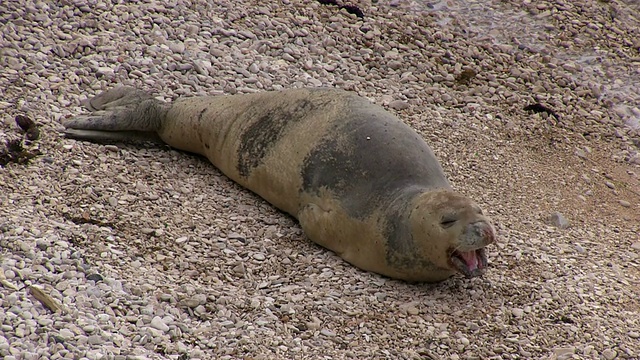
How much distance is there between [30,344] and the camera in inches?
163

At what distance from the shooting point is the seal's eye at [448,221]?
520 centimetres

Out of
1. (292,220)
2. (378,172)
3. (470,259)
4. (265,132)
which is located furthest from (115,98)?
(470,259)

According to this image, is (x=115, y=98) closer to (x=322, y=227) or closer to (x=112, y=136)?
(x=112, y=136)

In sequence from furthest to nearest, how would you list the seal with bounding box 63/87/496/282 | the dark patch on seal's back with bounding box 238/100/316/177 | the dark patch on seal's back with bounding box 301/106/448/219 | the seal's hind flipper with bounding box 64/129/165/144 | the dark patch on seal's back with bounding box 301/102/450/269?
1. the seal's hind flipper with bounding box 64/129/165/144
2. the dark patch on seal's back with bounding box 238/100/316/177
3. the dark patch on seal's back with bounding box 301/106/448/219
4. the dark patch on seal's back with bounding box 301/102/450/269
5. the seal with bounding box 63/87/496/282

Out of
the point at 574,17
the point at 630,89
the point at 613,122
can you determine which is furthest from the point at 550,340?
the point at 574,17

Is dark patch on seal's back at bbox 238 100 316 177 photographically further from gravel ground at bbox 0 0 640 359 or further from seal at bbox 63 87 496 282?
gravel ground at bbox 0 0 640 359

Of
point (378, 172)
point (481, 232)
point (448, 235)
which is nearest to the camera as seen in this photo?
point (481, 232)

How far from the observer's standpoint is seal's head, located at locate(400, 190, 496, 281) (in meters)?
5.11

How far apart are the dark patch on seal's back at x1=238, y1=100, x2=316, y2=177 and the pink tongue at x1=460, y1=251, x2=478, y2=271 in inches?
66.6

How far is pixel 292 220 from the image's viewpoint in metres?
6.18

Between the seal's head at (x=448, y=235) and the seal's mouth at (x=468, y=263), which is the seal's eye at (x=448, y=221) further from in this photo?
the seal's mouth at (x=468, y=263)

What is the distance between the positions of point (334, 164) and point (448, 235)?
41.2 inches

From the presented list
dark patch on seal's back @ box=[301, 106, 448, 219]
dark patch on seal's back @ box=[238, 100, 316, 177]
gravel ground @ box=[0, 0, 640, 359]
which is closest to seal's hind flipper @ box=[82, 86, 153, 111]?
gravel ground @ box=[0, 0, 640, 359]

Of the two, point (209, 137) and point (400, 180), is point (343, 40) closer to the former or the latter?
point (209, 137)
